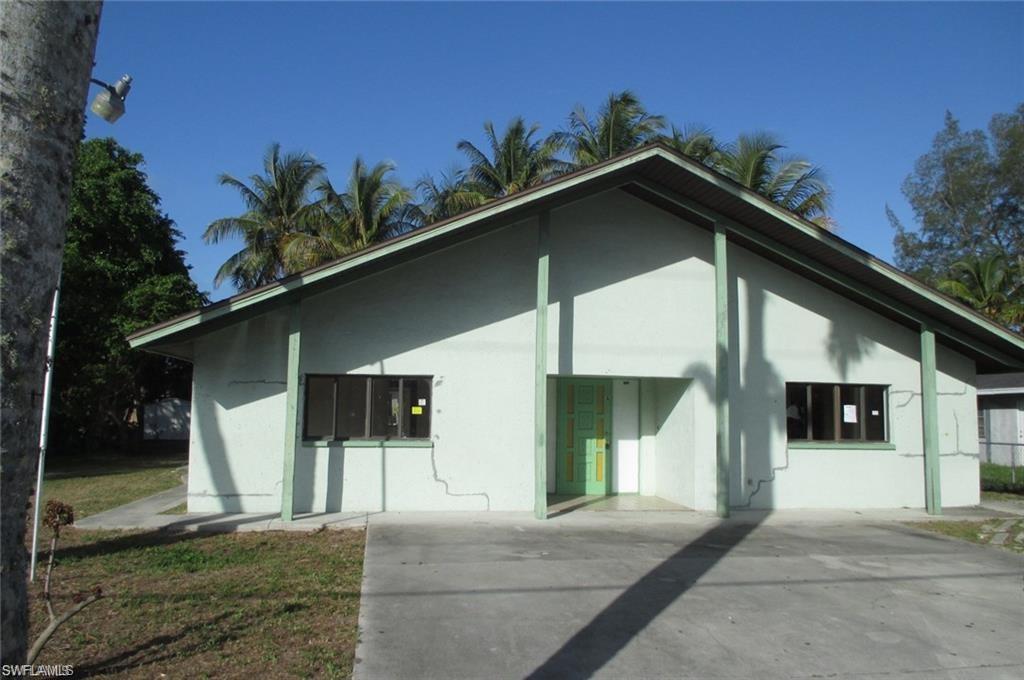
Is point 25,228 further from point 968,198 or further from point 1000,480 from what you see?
point 968,198

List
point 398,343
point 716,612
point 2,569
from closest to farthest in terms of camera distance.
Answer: point 2,569 → point 716,612 → point 398,343

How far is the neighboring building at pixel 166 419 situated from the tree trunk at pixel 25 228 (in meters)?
32.0

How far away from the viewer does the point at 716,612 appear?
6.55 m

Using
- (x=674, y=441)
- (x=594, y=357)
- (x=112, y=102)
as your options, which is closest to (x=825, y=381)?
(x=674, y=441)

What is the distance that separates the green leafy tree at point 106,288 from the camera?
2331cm

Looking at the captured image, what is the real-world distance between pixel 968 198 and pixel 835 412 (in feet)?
120

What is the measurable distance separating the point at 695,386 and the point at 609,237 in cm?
289

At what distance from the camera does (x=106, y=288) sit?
23891mm

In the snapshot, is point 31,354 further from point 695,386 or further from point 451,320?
point 695,386

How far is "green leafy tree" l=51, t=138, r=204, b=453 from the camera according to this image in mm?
23312

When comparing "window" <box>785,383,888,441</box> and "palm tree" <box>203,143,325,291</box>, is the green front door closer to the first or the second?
"window" <box>785,383,888,441</box>

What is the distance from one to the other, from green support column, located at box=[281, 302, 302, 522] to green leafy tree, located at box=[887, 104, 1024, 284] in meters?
38.4

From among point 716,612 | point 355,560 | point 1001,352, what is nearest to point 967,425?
point 1001,352

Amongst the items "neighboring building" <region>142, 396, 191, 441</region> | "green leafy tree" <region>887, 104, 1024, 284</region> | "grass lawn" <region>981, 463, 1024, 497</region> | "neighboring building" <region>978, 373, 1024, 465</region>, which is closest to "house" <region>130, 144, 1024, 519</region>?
"grass lawn" <region>981, 463, 1024, 497</region>
